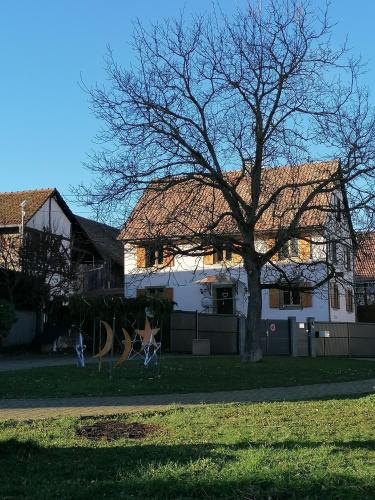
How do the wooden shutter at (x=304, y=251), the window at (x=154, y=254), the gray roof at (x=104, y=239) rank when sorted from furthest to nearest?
the wooden shutter at (x=304, y=251)
the gray roof at (x=104, y=239)
the window at (x=154, y=254)

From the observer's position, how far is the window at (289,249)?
2188 centimetres

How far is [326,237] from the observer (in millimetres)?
21125

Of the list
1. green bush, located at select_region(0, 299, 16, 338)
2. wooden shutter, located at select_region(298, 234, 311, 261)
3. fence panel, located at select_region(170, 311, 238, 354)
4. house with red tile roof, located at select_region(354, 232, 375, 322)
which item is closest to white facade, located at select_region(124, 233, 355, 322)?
house with red tile roof, located at select_region(354, 232, 375, 322)

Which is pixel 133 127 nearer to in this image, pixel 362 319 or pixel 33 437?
pixel 33 437

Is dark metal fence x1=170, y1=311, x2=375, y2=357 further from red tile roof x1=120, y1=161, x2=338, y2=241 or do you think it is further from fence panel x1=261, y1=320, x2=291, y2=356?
red tile roof x1=120, y1=161, x2=338, y2=241

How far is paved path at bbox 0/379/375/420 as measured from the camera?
32.1 ft

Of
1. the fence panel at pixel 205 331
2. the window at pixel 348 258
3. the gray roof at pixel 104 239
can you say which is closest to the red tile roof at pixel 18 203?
the gray roof at pixel 104 239

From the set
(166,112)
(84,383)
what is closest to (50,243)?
(166,112)

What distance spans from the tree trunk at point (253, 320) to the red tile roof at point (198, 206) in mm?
1772

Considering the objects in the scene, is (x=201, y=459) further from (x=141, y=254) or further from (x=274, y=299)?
(x=274, y=299)

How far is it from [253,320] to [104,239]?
693 cm

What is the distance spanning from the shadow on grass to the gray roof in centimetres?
1399

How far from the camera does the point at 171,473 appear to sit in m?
5.20

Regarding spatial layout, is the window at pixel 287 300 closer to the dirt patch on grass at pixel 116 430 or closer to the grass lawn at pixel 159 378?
the grass lawn at pixel 159 378
